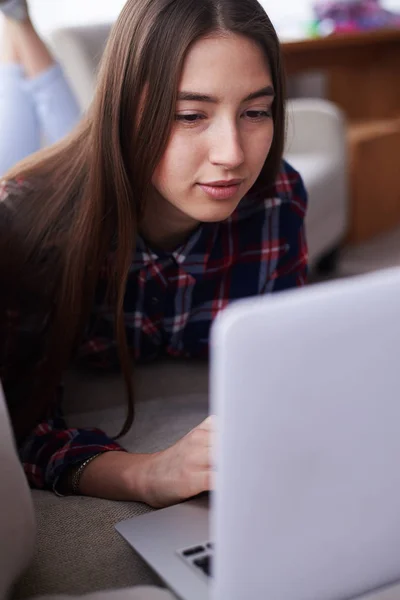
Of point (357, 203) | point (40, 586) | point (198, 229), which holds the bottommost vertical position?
point (357, 203)

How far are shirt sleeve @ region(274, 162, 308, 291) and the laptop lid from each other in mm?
732

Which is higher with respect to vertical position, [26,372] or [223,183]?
[223,183]

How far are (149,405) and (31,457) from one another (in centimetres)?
25

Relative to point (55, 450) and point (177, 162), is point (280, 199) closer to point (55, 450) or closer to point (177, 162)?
point (177, 162)

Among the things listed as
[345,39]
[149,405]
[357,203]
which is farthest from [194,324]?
[345,39]

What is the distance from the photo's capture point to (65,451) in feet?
3.43

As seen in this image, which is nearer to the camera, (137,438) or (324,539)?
(324,539)

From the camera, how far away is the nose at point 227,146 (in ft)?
3.33

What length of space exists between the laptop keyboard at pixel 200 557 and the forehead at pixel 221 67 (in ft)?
1.70

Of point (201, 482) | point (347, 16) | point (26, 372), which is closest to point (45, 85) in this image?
point (26, 372)

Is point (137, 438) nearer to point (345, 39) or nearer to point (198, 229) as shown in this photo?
point (198, 229)

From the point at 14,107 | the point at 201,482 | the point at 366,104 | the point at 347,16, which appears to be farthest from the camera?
the point at 366,104

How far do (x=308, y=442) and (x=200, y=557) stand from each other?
0.74 feet

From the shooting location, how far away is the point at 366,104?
3.92m
